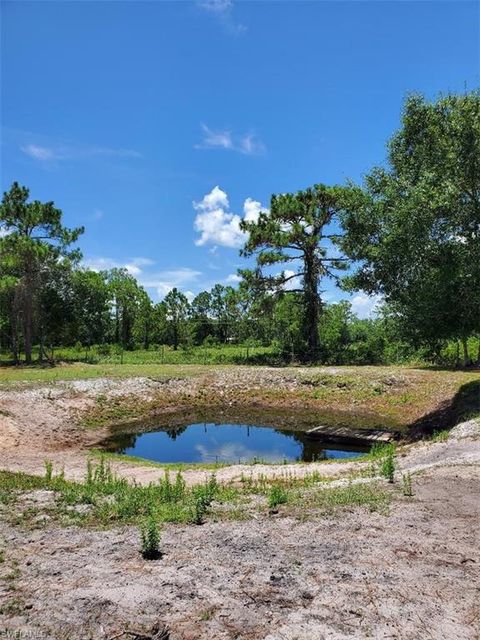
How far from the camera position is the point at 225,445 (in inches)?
827

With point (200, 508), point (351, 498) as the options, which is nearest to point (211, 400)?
point (351, 498)

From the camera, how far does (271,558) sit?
6.54 meters

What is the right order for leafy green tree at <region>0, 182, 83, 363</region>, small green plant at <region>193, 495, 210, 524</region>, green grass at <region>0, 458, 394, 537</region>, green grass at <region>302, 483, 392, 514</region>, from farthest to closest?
leafy green tree at <region>0, 182, 83, 363</region> < green grass at <region>302, 483, 392, 514</region> < green grass at <region>0, 458, 394, 537</region> < small green plant at <region>193, 495, 210, 524</region>

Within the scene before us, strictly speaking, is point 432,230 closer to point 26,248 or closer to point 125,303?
point 26,248

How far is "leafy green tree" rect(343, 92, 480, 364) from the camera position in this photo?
18016 millimetres

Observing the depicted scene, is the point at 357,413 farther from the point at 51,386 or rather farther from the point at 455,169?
the point at 51,386

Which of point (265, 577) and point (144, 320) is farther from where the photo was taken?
point (144, 320)

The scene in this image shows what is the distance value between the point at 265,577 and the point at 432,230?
1581 cm

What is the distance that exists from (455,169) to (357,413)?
12716 mm

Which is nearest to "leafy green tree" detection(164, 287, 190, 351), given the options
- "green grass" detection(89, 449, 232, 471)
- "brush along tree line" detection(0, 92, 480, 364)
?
"brush along tree line" detection(0, 92, 480, 364)

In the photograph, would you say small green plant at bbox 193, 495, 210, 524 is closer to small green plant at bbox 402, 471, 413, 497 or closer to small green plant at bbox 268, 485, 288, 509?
small green plant at bbox 268, 485, 288, 509

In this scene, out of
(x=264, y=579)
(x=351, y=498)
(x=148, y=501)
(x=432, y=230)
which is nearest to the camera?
(x=264, y=579)

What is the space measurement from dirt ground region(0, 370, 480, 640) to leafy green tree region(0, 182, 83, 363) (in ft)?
113

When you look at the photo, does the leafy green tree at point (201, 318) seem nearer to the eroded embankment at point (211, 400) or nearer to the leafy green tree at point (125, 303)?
the leafy green tree at point (125, 303)
